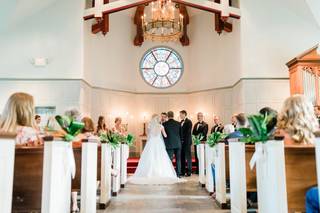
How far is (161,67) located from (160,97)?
106 cm

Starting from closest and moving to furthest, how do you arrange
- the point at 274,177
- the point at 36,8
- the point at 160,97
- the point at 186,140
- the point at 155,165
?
the point at 274,177 → the point at 155,165 → the point at 186,140 → the point at 36,8 → the point at 160,97

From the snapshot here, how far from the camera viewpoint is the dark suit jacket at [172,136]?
24.6 feet

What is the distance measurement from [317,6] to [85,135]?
263 inches

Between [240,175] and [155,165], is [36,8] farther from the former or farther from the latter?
[240,175]

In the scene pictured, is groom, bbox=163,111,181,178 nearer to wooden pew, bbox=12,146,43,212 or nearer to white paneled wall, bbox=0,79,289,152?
white paneled wall, bbox=0,79,289,152

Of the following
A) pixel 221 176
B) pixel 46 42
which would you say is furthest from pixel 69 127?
pixel 46 42

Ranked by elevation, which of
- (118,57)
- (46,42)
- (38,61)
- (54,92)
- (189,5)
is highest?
(189,5)

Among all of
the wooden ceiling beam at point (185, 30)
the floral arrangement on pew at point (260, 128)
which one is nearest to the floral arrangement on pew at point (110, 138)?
the floral arrangement on pew at point (260, 128)

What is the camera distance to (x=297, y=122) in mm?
2645

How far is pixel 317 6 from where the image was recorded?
8.21m

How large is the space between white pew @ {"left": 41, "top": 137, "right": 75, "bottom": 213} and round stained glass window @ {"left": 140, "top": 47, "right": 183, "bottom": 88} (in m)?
9.17

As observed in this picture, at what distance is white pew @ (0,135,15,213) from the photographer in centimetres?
197

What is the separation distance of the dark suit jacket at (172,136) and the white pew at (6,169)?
558 centimetres

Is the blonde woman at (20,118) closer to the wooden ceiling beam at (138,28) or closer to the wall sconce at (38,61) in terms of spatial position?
the wall sconce at (38,61)
